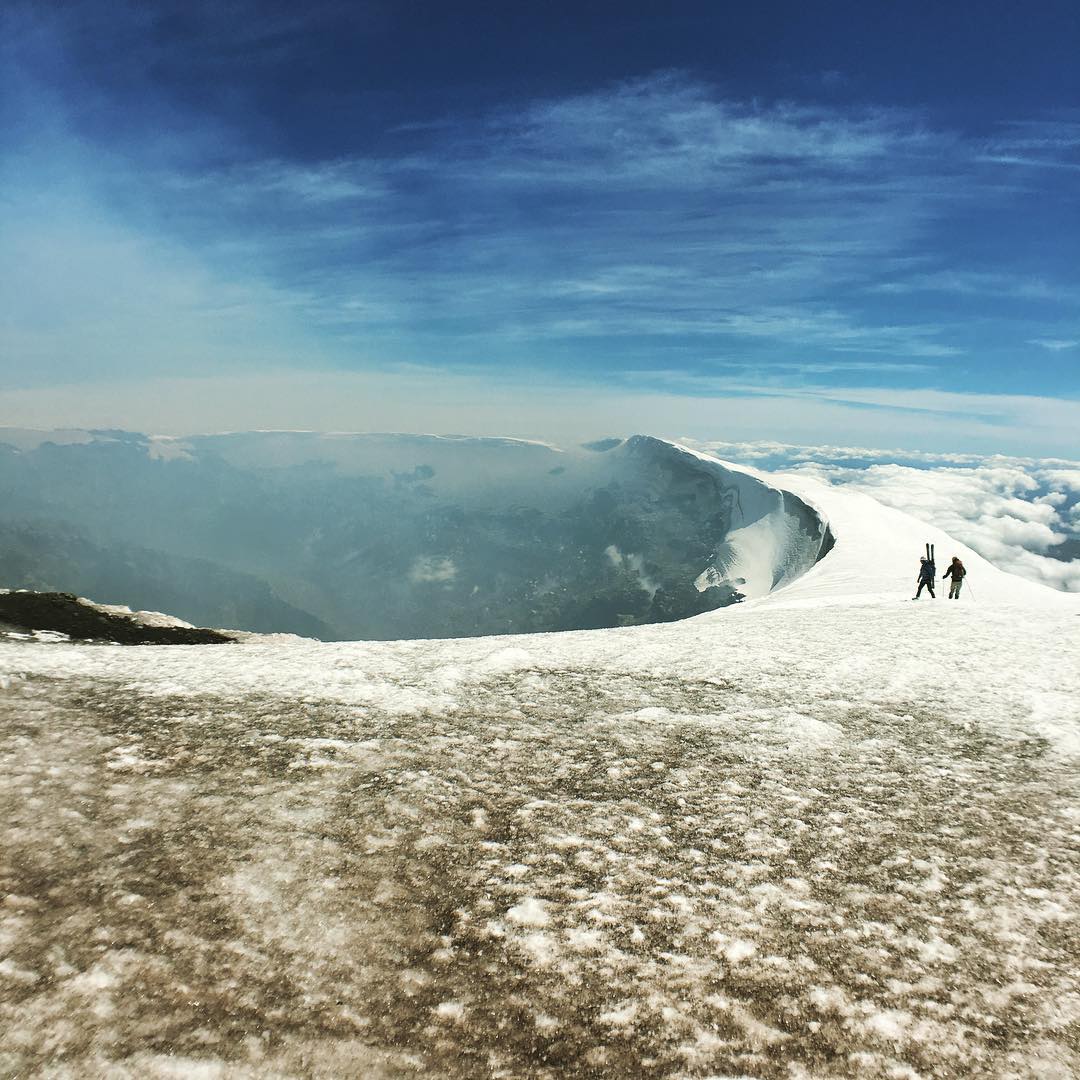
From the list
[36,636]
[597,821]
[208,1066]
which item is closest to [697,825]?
[597,821]

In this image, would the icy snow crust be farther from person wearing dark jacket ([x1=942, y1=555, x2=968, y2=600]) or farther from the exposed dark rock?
person wearing dark jacket ([x1=942, y1=555, x2=968, y2=600])

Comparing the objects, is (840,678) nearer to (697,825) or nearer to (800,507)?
(697,825)

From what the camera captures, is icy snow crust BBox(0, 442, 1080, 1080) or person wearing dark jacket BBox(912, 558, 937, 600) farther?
person wearing dark jacket BBox(912, 558, 937, 600)

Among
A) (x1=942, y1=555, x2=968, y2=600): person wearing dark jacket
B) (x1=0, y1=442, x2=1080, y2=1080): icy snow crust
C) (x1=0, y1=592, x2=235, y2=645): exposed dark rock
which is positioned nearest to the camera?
(x1=0, y1=442, x2=1080, y2=1080): icy snow crust

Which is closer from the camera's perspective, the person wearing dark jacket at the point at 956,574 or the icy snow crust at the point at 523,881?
the icy snow crust at the point at 523,881

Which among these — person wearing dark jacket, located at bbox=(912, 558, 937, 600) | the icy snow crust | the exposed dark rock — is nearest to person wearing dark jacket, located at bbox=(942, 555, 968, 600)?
person wearing dark jacket, located at bbox=(912, 558, 937, 600)

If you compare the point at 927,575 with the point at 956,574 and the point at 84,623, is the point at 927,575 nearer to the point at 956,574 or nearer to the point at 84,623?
the point at 956,574

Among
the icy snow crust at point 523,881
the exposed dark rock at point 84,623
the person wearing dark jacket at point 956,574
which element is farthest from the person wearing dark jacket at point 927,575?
the exposed dark rock at point 84,623

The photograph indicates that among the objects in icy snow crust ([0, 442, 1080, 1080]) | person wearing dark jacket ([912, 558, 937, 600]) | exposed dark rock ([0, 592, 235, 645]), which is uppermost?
person wearing dark jacket ([912, 558, 937, 600])

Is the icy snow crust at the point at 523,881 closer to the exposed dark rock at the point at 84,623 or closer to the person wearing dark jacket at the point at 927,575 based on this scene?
the exposed dark rock at the point at 84,623
